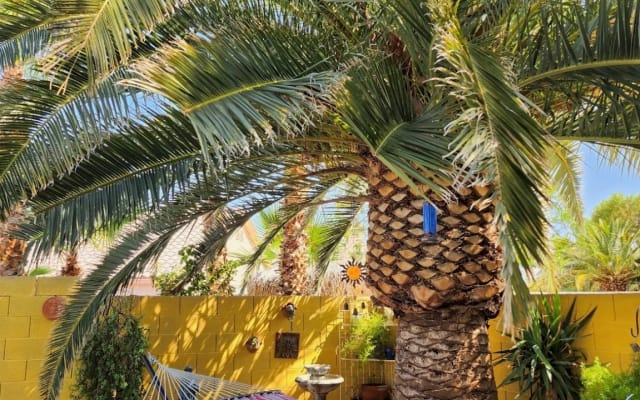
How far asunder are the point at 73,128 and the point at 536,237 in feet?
8.57

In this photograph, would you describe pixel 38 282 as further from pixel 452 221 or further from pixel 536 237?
pixel 536 237

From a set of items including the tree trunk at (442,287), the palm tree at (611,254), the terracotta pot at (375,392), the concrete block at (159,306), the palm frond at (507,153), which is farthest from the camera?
the palm tree at (611,254)

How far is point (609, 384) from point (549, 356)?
2.51 ft

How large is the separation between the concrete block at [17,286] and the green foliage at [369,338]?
3.73 m

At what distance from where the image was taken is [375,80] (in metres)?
3.37

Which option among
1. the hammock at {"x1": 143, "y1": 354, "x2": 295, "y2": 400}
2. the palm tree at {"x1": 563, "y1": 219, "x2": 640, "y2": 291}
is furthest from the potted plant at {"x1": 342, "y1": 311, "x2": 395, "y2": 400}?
the palm tree at {"x1": 563, "y1": 219, "x2": 640, "y2": 291}

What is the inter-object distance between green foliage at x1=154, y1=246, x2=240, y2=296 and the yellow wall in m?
0.49

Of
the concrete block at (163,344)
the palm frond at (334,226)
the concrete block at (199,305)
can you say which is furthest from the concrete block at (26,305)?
the palm frond at (334,226)


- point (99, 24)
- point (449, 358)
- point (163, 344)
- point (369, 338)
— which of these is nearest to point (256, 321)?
point (163, 344)

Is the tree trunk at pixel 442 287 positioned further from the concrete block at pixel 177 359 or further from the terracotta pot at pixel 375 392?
the concrete block at pixel 177 359

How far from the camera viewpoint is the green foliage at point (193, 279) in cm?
663

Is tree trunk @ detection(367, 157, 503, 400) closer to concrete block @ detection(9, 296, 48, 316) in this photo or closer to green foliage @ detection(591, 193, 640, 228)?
concrete block @ detection(9, 296, 48, 316)

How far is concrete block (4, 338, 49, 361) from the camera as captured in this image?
5.36m

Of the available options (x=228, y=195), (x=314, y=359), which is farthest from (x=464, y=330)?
(x=314, y=359)
